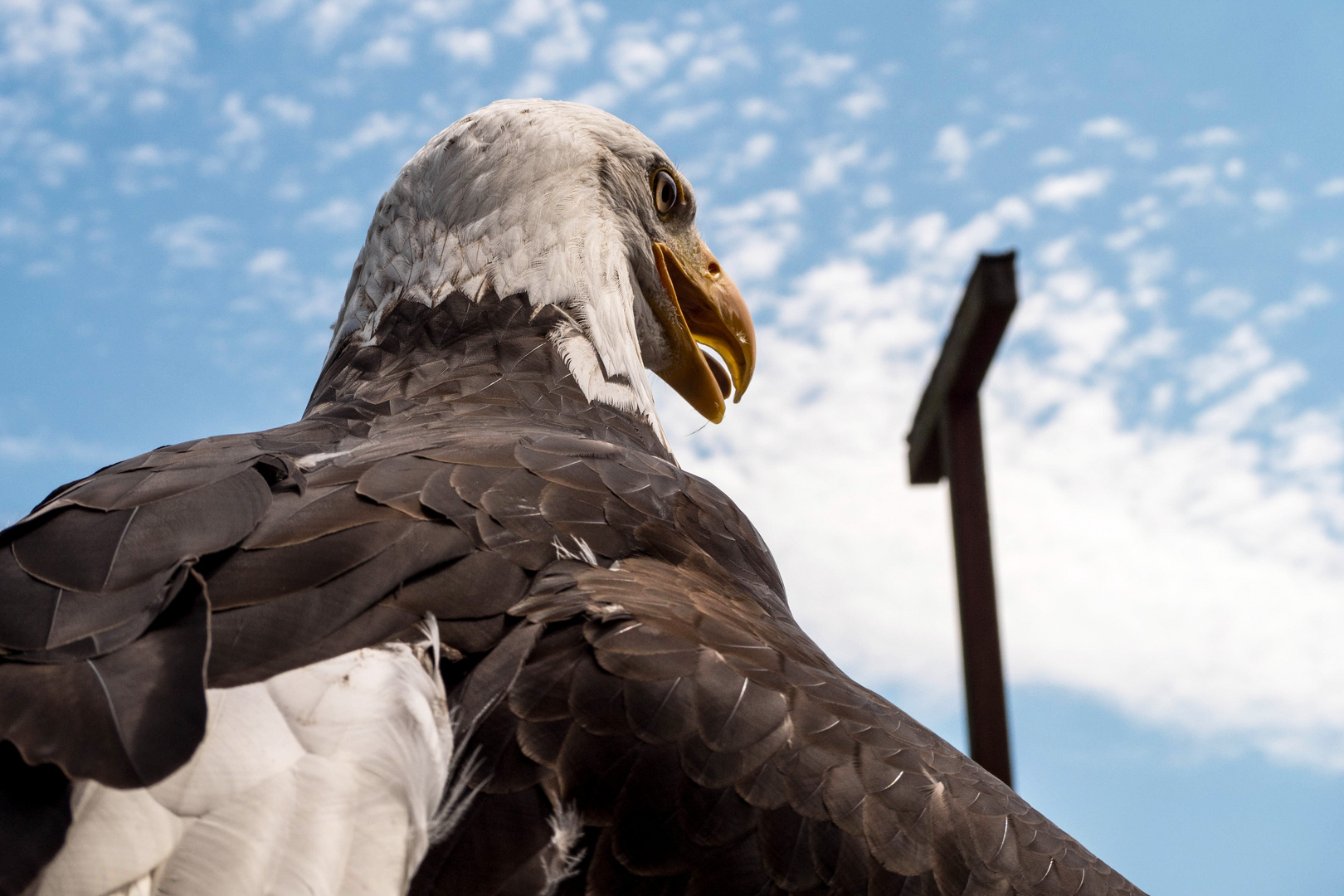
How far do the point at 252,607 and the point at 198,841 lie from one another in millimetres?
332

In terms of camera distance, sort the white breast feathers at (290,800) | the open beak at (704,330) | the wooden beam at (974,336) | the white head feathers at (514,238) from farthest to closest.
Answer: the wooden beam at (974,336)
the open beak at (704,330)
the white head feathers at (514,238)
the white breast feathers at (290,800)

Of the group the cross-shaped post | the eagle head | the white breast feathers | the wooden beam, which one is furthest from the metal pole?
the white breast feathers

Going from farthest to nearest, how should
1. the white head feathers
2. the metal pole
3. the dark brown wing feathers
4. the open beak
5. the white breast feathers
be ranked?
the metal pole < the open beak < the white head feathers < the dark brown wing feathers < the white breast feathers

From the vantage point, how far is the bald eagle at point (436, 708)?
4.20 feet

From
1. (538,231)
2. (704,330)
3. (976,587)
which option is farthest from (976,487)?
(538,231)

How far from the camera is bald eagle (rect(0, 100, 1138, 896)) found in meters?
1.28

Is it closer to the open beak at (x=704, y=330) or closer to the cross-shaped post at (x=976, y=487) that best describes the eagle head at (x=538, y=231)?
the open beak at (x=704, y=330)

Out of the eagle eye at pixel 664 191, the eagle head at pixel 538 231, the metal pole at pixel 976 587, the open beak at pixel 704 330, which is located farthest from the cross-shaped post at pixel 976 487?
the eagle head at pixel 538 231

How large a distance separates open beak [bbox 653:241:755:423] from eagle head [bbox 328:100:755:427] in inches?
Result: 5.1

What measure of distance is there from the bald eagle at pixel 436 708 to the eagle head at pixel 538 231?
128 centimetres

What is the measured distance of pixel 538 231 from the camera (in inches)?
138

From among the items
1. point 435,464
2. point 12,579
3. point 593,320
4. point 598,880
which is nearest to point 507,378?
point 593,320

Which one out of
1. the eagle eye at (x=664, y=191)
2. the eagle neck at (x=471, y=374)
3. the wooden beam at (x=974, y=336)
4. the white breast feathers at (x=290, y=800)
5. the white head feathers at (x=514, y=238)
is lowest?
the white breast feathers at (x=290, y=800)

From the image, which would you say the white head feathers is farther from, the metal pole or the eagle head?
the metal pole
